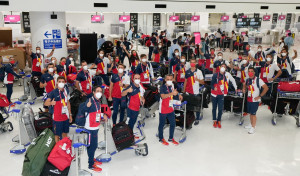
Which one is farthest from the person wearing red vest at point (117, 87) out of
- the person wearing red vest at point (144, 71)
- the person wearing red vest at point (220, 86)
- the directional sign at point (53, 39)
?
the directional sign at point (53, 39)

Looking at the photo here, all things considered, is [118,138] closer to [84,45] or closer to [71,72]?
[71,72]

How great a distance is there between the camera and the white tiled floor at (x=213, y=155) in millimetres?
5324

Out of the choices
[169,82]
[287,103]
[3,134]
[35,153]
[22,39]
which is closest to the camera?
[35,153]

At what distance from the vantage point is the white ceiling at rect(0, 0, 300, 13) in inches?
252

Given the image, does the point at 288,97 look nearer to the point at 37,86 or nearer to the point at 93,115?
the point at 93,115

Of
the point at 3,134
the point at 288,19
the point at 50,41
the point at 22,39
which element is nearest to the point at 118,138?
Result: the point at 3,134

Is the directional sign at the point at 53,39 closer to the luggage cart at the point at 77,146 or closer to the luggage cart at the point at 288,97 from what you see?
the luggage cart at the point at 77,146

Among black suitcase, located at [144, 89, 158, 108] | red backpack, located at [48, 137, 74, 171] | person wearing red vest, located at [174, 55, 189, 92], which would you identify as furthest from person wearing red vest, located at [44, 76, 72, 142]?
person wearing red vest, located at [174, 55, 189, 92]

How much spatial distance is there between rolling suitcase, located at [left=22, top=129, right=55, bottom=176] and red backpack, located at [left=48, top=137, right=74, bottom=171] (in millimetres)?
97

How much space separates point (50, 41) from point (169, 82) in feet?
18.3

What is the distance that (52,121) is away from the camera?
20.0 ft

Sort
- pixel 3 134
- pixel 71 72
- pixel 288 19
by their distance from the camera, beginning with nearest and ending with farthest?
1. pixel 3 134
2. pixel 71 72
3. pixel 288 19

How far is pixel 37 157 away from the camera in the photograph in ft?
13.5

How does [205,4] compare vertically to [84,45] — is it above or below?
above
